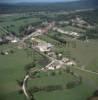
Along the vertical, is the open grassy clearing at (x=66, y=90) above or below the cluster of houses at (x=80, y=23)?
below

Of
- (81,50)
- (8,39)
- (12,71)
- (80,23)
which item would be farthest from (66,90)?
(80,23)

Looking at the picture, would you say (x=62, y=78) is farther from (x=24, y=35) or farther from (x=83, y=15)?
(x=83, y=15)

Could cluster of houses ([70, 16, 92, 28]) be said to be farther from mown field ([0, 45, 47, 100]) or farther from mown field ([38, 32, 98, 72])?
mown field ([0, 45, 47, 100])

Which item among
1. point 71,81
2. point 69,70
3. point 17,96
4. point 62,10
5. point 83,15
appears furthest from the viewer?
point 83,15

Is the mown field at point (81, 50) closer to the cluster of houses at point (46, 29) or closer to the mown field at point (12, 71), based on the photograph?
the cluster of houses at point (46, 29)

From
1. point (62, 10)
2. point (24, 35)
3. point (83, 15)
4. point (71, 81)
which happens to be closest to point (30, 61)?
point (71, 81)

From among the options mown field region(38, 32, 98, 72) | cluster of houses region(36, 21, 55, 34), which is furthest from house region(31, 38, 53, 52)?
cluster of houses region(36, 21, 55, 34)

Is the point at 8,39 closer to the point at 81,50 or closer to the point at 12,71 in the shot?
the point at 81,50

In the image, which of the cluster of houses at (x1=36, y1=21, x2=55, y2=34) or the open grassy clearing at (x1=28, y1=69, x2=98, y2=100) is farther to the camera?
the cluster of houses at (x1=36, y1=21, x2=55, y2=34)

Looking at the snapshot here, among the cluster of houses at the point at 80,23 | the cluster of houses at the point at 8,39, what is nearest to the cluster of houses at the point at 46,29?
the cluster of houses at the point at 80,23
